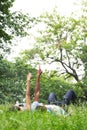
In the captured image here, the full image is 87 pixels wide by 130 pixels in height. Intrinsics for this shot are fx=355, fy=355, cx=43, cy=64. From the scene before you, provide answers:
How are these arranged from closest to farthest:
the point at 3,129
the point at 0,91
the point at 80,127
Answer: the point at 3,129
the point at 80,127
the point at 0,91

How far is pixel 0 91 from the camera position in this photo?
176 ft

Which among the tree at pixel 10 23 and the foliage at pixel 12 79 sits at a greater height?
the foliage at pixel 12 79

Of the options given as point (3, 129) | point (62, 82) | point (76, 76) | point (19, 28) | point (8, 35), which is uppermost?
point (62, 82)

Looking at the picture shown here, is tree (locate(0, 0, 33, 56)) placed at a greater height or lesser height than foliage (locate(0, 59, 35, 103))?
lesser

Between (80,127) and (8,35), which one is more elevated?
(8,35)

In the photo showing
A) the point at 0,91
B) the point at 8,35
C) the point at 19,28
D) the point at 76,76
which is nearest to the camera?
the point at 8,35

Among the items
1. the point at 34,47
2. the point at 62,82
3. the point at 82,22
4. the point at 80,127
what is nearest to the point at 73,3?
the point at 82,22

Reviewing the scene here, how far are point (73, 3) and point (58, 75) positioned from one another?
8.61 m

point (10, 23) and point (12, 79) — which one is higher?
point (12, 79)

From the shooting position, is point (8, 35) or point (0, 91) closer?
point (8, 35)

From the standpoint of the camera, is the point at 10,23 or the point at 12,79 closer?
the point at 10,23

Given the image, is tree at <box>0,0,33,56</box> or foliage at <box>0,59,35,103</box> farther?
foliage at <box>0,59,35,103</box>

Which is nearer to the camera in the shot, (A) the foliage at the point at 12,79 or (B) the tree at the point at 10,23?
(B) the tree at the point at 10,23

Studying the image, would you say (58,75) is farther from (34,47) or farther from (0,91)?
(0,91)
